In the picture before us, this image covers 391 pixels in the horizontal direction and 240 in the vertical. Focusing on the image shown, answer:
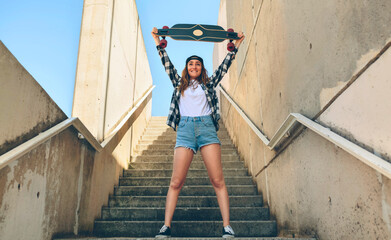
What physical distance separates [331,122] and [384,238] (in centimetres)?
66

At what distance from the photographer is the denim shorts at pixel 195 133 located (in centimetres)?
237

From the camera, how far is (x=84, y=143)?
2742 millimetres

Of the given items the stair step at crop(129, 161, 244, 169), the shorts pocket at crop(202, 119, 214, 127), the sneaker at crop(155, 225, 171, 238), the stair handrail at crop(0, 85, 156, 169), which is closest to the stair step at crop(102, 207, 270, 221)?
the stair handrail at crop(0, 85, 156, 169)

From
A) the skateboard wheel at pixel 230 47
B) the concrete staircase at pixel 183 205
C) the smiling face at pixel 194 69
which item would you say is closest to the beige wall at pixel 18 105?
the smiling face at pixel 194 69

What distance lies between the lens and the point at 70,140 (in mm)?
2479

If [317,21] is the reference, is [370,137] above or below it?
below

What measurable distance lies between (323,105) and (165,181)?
260 centimetres

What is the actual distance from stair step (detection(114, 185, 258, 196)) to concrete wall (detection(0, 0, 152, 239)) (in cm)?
18

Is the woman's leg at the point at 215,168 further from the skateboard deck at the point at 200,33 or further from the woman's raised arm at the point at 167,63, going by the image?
the skateboard deck at the point at 200,33

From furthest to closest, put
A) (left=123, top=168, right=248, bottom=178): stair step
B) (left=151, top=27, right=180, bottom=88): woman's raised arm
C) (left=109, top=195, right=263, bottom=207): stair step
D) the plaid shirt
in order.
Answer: (left=123, top=168, right=248, bottom=178): stair step, (left=109, top=195, right=263, bottom=207): stair step, (left=151, top=27, right=180, bottom=88): woman's raised arm, the plaid shirt

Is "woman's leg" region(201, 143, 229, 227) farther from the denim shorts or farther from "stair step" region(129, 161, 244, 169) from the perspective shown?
"stair step" region(129, 161, 244, 169)

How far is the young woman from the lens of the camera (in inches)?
91.2

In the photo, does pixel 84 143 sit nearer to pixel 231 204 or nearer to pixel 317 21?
pixel 231 204

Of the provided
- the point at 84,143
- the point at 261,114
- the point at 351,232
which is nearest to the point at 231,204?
the point at 261,114
